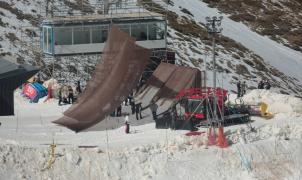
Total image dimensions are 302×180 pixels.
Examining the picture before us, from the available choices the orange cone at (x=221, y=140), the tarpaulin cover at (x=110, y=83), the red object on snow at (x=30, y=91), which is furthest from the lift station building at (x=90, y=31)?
the orange cone at (x=221, y=140)

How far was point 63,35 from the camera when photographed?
43.4 m

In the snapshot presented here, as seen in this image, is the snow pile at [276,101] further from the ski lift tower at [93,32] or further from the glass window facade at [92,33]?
the glass window facade at [92,33]

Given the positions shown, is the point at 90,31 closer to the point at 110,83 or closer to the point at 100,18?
the point at 100,18

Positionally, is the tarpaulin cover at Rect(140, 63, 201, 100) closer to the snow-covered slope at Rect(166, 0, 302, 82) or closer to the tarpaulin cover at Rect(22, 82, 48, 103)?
the tarpaulin cover at Rect(22, 82, 48, 103)

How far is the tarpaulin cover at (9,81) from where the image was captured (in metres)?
29.8

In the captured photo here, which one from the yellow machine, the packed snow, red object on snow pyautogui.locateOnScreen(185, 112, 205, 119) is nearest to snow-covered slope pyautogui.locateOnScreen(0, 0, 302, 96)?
the yellow machine

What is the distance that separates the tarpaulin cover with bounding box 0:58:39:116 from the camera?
29.8 metres

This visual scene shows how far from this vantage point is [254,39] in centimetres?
7538

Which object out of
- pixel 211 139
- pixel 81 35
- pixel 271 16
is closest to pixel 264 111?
pixel 211 139

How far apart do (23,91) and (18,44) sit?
44.7 ft

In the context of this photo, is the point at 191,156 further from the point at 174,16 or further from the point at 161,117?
the point at 174,16

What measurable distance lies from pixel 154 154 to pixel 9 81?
8.01 m

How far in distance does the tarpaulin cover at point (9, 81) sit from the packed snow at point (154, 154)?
1.04m

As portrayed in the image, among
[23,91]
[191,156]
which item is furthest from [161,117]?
[23,91]
